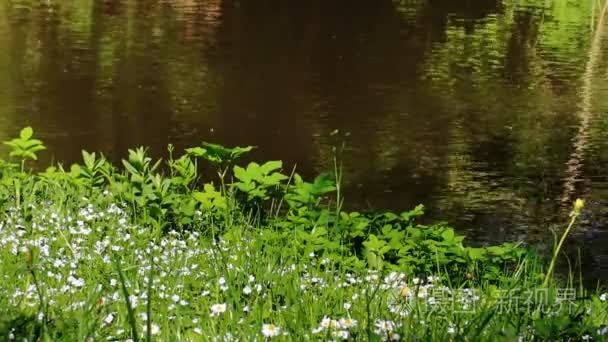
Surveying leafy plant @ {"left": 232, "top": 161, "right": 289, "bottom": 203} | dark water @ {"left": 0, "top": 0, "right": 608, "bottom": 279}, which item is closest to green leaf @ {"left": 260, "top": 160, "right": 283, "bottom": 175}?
leafy plant @ {"left": 232, "top": 161, "right": 289, "bottom": 203}

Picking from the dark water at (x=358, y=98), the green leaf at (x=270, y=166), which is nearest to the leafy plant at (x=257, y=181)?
the green leaf at (x=270, y=166)

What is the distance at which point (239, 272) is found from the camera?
3.40 meters

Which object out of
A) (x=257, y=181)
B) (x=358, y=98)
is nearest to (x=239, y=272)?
(x=257, y=181)

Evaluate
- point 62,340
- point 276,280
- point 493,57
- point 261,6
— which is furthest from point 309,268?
point 261,6

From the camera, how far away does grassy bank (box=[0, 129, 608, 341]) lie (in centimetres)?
260

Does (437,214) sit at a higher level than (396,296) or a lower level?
lower

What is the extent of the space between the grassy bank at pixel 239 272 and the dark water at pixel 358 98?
5.15 ft

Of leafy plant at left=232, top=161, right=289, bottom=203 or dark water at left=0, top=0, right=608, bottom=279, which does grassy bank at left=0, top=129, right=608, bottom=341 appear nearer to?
leafy plant at left=232, top=161, right=289, bottom=203

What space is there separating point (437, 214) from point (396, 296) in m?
3.09

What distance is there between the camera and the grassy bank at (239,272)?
260cm

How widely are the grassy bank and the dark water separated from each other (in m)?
1.57

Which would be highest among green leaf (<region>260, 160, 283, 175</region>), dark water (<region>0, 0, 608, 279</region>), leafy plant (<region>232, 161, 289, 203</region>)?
green leaf (<region>260, 160, 283, 175</region>)

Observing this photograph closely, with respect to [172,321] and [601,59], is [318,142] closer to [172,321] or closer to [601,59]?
[172,321]

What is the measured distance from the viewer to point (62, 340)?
2432 millimetres
